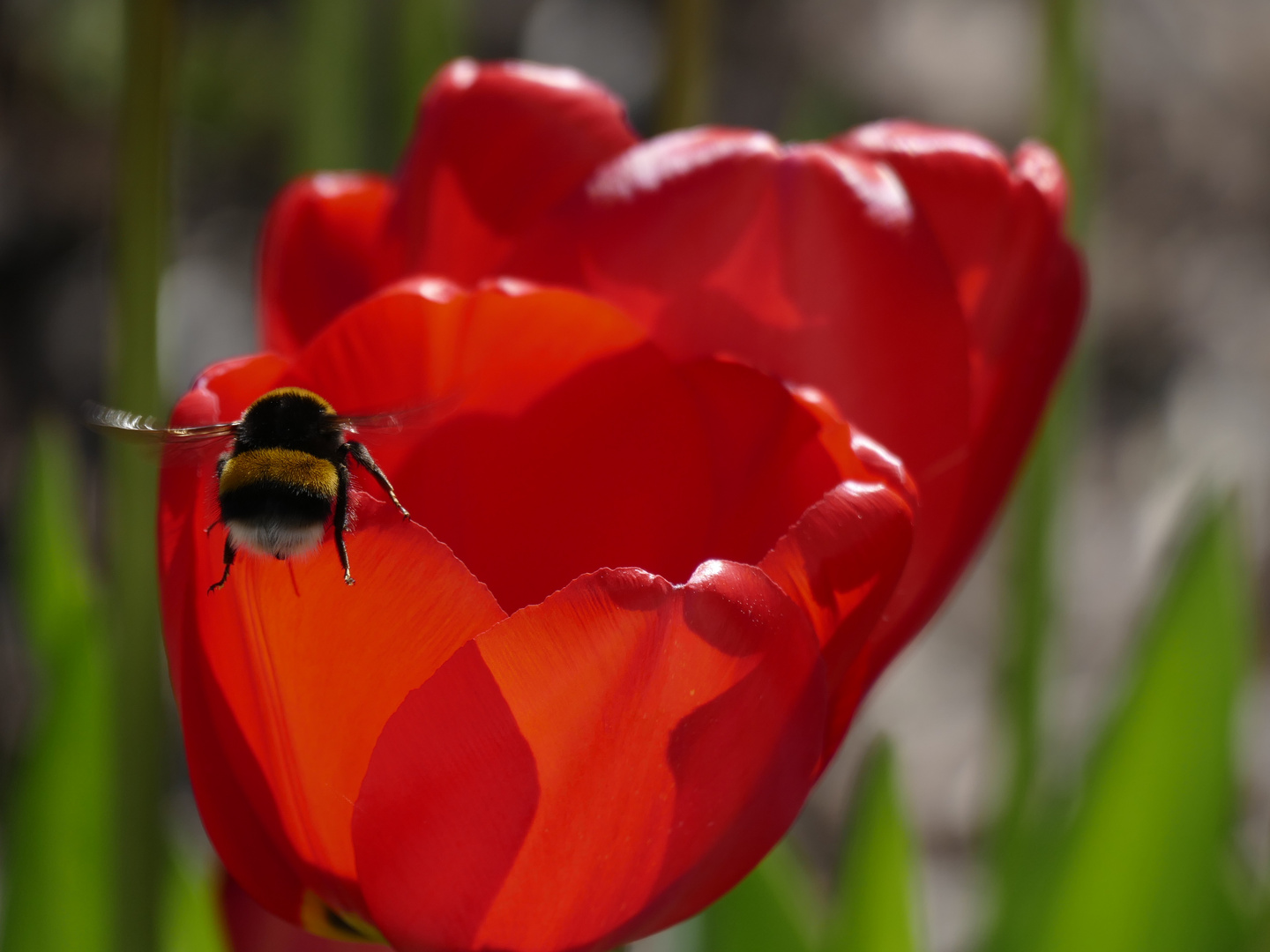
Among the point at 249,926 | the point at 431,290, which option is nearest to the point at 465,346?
the point at 431,290

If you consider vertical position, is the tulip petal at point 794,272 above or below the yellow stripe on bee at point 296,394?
above

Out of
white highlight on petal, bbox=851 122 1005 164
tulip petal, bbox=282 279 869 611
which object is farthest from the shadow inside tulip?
white highlight on petal, bbox=851 122 1005 164

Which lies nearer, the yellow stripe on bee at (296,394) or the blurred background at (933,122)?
the yellow stripe on bee at (296,394)

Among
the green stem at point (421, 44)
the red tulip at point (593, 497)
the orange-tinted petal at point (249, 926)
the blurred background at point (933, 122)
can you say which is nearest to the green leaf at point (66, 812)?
the orange-tinted petal at point (249, 926)

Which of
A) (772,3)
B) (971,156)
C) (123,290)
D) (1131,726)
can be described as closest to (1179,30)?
(772,3)

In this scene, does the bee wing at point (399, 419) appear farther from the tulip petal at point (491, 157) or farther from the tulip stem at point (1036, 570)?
the tulip stem at point (1036, 570)

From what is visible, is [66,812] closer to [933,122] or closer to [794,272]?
[794,272]

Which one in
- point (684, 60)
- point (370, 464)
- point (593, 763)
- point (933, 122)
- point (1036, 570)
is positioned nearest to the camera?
point (593, 763)
